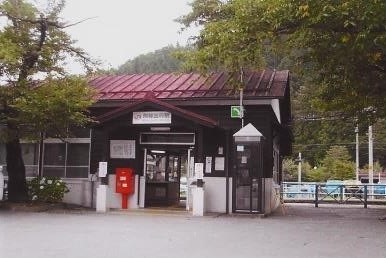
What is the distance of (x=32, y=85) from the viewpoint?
17172 millimetres

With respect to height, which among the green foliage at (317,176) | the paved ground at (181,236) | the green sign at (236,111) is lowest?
the paved ground at (181,236)

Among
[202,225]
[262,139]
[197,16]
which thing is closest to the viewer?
[202,225]

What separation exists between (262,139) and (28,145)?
9.63 metres

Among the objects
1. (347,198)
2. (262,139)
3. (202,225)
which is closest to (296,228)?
(202,225)

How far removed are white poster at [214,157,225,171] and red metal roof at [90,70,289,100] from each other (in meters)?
2.13

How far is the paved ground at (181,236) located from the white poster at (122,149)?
3101 mm

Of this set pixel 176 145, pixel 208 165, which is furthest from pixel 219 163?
pixel 176 145

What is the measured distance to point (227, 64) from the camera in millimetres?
14547

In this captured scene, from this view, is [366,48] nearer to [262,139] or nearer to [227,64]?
[227,64]

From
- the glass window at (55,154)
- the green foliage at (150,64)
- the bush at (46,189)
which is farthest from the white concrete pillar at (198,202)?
the green foliage at (150,64)

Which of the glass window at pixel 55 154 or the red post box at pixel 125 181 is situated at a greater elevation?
the glass window at pixel 55 154

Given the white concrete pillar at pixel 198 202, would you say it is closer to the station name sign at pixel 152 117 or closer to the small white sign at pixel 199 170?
the small white sign at pixel 199 170

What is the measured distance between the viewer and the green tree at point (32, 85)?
624 inches

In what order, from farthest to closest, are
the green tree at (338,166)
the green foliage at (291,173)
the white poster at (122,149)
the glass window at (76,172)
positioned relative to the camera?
the green foliage at (291,173)
the green tree at (338,166)
the glass window at (76,172)
the white poster at (122,149)
